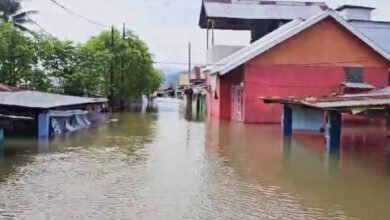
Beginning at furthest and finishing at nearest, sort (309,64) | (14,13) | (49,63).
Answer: (14,13) → (49,63) → (309,64)

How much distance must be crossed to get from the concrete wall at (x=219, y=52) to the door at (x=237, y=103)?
3.03 meters

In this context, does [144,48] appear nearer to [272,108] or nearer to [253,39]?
[253,39]

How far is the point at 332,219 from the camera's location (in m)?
7.79

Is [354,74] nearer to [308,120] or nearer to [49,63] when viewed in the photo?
[308,120]

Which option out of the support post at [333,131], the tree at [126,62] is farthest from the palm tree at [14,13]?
the support post at [333,131]

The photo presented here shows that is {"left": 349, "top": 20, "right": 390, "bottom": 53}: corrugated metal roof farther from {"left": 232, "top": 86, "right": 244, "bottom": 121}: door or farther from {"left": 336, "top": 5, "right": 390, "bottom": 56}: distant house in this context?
{"left": 232, "top": 86, "right": 244, "bottom": 121}: door

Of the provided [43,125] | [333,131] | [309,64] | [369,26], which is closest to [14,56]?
[43,125]

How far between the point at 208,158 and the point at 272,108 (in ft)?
45.7

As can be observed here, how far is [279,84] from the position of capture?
27.3m

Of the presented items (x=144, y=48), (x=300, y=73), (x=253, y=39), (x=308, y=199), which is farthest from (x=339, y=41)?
(x=144, y=48)

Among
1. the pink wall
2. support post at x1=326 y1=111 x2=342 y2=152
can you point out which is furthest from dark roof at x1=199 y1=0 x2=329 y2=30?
support post at x1=326 y1=111 x2=342 y2=152

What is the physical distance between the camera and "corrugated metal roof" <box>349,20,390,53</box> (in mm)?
31422

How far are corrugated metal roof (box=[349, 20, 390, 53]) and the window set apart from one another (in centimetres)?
432

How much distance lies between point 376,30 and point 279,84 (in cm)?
803
